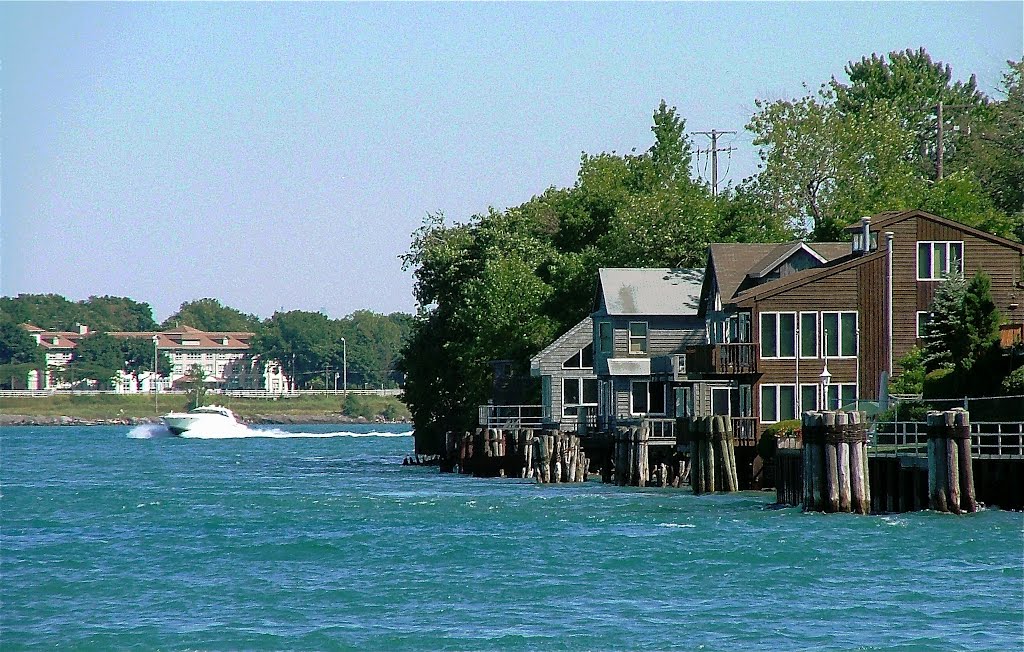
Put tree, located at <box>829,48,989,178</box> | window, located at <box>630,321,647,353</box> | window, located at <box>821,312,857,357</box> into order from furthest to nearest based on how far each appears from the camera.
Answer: tree, located at <box>829,48,989,178</box> → window, located at <box>630,321,647,353</box> → window, located at <box>821,312,857,357</box>

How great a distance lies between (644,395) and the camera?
70000 millimetres

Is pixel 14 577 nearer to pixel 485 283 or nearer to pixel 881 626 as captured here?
pixel 881 626

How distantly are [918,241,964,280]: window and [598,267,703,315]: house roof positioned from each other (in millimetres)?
13552

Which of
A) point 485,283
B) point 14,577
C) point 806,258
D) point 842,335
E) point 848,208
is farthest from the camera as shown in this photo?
point 848,208

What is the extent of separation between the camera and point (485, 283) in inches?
3155

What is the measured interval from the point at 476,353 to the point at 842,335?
25.7m

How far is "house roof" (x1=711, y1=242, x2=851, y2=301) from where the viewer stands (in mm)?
64438

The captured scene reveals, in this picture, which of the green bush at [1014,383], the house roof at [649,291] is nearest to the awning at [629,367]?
the house roof at [649,291]

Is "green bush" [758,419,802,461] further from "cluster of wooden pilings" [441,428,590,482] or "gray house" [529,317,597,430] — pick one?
"gray house" [529,317,597,430]

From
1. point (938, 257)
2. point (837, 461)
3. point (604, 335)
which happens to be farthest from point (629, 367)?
point (837, 461)

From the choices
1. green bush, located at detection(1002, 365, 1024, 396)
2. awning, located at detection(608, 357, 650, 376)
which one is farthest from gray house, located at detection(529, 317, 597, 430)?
green bush, located at detection(1002, 365, 1024, 396)

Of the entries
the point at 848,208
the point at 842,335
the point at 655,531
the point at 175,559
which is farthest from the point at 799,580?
the point at 848,208

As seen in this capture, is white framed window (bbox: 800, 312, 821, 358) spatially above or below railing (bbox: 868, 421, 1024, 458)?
above

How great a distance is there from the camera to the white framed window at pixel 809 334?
2313 inches
